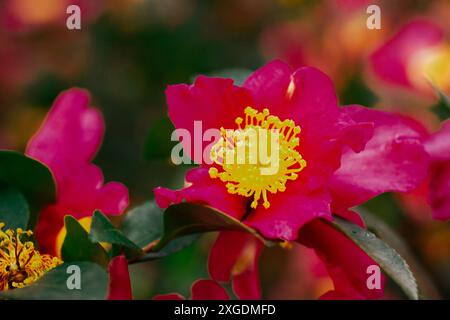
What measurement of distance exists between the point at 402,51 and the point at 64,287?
977 millimetres

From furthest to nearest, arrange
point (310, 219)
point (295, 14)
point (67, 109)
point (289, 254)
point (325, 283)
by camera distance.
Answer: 1. point (295, 14)
2. point (289, 254)
3. point (325, 283)
4. point (67, 109)
5. point (310, 219)

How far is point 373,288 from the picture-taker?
2.00 ft

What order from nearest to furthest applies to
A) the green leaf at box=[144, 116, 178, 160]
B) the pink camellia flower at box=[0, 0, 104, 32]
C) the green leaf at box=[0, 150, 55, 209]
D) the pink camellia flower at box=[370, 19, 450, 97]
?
the green leaf at box=[0, 150, 55, 209] → the green leaf at box=[144, 116, 178, 160] → the pink camellia flower at box=[370, 19, 450, 97] → the pink camellia flower at box=[0, 0, 104, 32]

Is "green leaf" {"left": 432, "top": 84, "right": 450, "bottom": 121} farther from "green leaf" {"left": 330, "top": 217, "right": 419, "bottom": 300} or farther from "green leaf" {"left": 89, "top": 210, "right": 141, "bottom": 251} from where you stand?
"green leaf" {"left": 89, "top": 210, "right": 141, "bottom": 251}

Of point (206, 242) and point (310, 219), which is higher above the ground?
point (206, 242)

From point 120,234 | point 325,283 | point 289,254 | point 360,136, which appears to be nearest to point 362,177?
point 360,136

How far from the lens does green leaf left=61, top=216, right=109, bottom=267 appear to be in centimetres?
59

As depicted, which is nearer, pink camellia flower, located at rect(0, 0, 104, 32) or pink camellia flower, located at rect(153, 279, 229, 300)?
pink camellia flower, located at rect(153, 279, 229, 300)

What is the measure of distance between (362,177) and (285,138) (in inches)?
2.6

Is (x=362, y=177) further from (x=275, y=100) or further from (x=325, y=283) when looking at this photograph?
(x=325, y=283)

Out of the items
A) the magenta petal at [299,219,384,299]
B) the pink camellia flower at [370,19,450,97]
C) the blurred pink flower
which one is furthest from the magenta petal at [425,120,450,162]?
the pink camellia flower at [370,19,450,97]

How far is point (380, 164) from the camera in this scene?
629mm

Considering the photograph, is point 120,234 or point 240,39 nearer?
point 120,234

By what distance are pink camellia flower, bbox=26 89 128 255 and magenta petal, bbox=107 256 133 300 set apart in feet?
0.30
